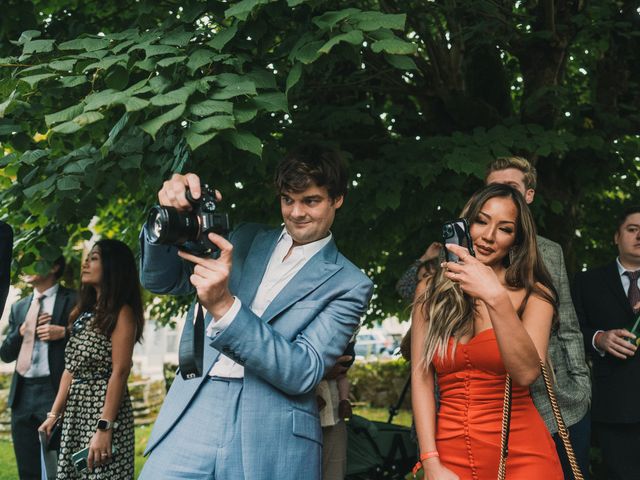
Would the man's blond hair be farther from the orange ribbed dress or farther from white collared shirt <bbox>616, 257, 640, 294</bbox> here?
the orange ribbed dress

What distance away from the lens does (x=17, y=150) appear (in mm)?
3705

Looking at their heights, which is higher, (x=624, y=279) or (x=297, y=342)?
(x=624, y=279)

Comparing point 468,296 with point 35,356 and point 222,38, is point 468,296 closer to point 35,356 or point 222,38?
point 222,38

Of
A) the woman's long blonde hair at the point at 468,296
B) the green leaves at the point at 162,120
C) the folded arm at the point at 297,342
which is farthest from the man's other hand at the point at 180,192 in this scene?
the woman's long blonde hair at the point at 468,296

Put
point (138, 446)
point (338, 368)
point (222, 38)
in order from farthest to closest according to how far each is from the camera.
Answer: point (138, 446) < point (338, 368) < point (222, 38)

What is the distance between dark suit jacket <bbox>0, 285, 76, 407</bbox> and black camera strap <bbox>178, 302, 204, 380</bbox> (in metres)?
3.40

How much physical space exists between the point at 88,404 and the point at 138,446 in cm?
704

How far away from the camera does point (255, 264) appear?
2.79 meters

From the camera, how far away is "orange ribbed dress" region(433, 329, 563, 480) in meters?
2.71

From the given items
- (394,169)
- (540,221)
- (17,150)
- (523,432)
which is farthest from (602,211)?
(17,150)

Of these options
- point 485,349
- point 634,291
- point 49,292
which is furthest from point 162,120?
point 49,292

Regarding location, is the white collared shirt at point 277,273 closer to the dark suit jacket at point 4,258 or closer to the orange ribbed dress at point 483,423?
the orange ribbed dress at point 483,423

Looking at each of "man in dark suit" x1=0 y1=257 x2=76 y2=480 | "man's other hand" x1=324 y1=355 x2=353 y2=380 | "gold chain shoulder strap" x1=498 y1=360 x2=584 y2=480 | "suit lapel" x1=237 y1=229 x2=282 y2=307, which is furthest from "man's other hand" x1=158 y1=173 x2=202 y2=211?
"man in dark suit" x1=0 y1=257 x2=76 y2=480

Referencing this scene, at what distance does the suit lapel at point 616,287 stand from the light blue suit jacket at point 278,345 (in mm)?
2282
